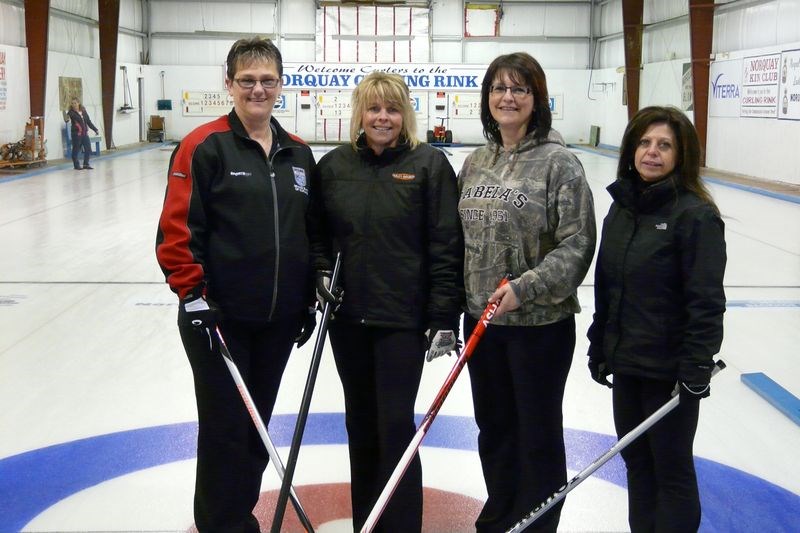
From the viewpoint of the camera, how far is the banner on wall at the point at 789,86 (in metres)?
14.1

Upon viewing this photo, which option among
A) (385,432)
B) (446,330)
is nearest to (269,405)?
(385,432)

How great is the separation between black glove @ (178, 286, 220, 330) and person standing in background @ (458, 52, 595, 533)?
801 millimetres

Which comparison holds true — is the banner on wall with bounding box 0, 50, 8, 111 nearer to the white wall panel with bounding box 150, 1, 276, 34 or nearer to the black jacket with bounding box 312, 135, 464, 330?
the white wall panel with bounding box 150, 1, 276, 34

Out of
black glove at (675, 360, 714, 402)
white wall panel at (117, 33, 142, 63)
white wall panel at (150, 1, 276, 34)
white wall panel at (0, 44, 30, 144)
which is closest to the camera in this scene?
black glove at (675, 360, 714, 402)

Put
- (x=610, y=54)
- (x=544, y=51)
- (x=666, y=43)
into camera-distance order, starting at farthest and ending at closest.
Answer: (x=544, y=51) → (x=610, y=54) → (x=666, y=43)

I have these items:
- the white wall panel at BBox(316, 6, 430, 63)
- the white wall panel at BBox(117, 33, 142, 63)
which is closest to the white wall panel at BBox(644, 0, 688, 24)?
the white wall panel at BBox(316, 6, 430, 63)

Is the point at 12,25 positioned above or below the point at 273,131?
above

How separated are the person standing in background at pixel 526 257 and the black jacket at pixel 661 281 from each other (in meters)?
0.11

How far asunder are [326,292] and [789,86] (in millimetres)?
14254

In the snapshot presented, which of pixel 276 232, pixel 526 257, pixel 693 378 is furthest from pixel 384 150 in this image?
pixel 693 378

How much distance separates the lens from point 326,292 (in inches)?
99.4

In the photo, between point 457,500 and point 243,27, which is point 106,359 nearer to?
point 457,500

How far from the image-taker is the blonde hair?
2.50 metres

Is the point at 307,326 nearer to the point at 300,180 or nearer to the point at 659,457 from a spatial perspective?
the point at 300,180
